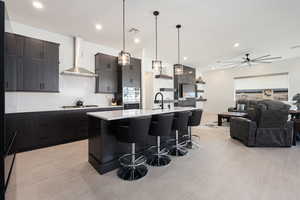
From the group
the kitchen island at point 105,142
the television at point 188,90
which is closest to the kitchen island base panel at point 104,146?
the kitchen island at point 105,142

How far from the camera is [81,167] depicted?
2.52 m

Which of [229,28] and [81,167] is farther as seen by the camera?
[229,28]

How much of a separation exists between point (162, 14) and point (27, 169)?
409 cm

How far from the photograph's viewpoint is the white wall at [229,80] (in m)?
6.83

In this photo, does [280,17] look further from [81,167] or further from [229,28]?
[81,167]

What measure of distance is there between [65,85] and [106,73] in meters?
1.35

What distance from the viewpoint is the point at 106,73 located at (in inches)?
195

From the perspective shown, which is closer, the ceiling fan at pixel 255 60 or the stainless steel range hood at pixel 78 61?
the stainless steel range hood at pixel 78 61

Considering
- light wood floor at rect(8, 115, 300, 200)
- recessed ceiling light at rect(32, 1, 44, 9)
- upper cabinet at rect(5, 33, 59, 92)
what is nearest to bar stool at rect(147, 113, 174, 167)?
light wood floor at rect(8, 115, 300, 200)

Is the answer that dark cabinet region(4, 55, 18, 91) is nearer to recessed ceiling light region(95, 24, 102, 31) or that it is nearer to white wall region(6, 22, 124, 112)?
white wall region(6, 22, 124, 112)

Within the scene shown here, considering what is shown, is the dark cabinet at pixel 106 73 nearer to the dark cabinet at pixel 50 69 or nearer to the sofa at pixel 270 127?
the dark cabinet at pixel 50 69

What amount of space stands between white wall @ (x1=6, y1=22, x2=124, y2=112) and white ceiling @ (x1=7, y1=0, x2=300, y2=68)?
27 cm

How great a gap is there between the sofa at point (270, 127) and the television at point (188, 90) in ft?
14.6

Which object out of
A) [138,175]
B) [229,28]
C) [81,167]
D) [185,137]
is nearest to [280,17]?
[229,28]
